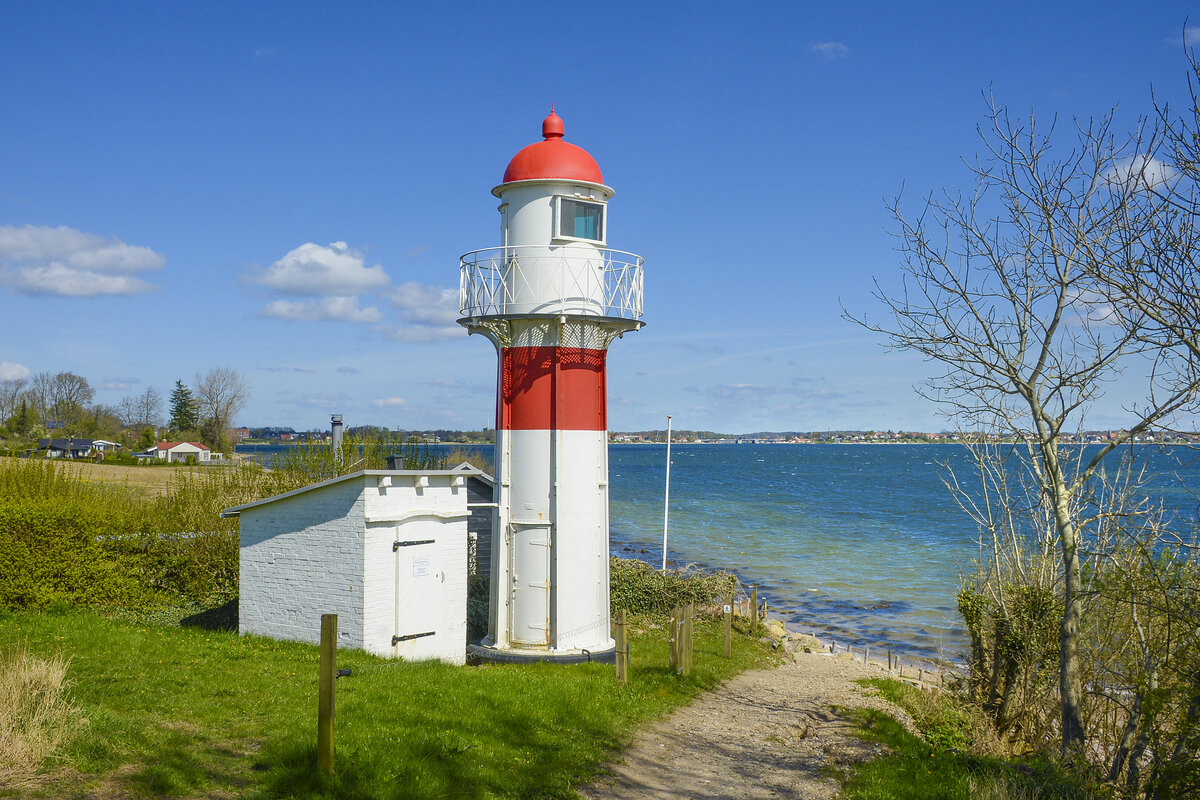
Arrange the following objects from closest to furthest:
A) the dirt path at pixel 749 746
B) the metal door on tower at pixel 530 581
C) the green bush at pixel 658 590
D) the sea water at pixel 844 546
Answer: the dirt path at pixel 749 746
the metal door on tower at pixel 530 581
the green bush at pixel 658 590
the sea water at pixel 844 546

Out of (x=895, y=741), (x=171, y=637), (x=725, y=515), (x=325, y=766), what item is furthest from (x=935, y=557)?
(x=325, y=766)

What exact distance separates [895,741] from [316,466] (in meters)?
17.6

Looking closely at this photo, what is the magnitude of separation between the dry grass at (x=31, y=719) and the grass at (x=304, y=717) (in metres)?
0.17

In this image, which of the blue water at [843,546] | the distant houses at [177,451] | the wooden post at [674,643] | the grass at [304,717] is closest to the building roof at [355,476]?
the grass at [304,717]

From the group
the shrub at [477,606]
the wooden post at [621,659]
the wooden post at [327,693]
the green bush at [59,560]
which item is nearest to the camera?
the wooden post at [327,693]

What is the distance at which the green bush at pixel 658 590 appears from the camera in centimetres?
2147

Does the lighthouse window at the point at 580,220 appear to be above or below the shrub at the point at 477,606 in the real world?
above

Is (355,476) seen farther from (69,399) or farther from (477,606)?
(69,399)

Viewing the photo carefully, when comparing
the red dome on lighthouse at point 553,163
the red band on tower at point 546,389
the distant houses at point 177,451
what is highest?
the red dome on lighthouse at point 553,163

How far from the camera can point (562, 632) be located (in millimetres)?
14781

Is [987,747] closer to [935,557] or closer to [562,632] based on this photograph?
[562,632]

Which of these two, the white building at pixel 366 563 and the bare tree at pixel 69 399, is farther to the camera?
the bare tree at pixel 69 399

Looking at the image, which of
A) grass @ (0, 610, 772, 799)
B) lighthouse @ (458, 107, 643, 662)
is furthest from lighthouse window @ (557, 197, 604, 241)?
grass @ (0, 610, 772, 799)

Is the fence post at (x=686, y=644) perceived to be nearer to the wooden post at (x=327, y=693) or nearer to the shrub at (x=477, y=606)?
A: the shrub at (x=477, y=606)
